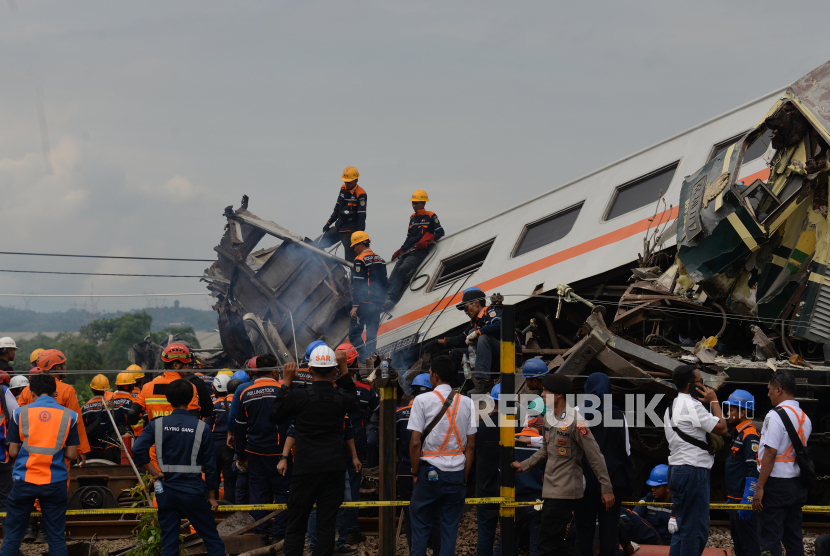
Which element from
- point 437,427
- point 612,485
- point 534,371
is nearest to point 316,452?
point 437,427

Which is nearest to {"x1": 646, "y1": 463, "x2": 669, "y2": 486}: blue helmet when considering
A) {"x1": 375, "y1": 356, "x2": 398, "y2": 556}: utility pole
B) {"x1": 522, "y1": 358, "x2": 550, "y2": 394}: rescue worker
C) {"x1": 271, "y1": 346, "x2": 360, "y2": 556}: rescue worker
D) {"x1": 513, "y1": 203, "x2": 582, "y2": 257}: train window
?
{"x1": 522, "y1": 358, "x2": 550, "y2": 394}: rescue worker

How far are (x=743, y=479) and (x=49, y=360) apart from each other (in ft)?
20.7

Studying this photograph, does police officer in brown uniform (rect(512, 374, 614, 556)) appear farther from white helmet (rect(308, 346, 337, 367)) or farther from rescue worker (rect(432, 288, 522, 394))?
Result: rescue worker (rect(432, 288, 522, 394))

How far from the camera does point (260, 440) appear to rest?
6680 mm

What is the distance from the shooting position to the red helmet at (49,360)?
712cm

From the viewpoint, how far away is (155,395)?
625 centimetres

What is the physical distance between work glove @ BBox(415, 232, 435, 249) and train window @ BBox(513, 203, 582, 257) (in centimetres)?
182

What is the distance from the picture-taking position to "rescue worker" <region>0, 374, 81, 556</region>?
18.2ft

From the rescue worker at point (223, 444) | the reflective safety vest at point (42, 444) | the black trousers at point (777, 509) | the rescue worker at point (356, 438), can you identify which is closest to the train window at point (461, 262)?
the rescue worker at point (356, 438)

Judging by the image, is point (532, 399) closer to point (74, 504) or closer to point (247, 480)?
point (247, 480)

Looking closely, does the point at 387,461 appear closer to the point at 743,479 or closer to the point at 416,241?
the point at 743,479

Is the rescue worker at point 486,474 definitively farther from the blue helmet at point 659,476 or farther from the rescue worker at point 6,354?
the rescue worker at point 6,354

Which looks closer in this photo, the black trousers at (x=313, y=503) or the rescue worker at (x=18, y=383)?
the black trousers at (x=313, y=503)

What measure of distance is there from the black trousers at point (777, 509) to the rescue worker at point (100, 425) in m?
6.29
